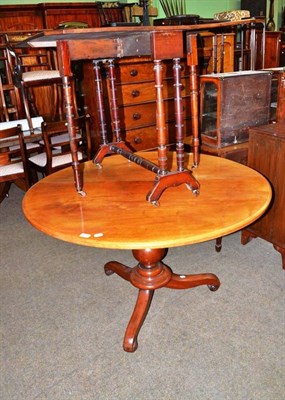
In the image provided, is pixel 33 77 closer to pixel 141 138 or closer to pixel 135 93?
pixel 135 93

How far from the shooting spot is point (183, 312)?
5.89ft

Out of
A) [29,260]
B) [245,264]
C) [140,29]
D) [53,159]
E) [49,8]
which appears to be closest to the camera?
[140,29]

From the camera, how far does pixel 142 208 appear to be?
142 cm

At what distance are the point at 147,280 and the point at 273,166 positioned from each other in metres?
0.94

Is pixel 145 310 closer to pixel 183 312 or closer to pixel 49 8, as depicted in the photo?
pixel 183 312

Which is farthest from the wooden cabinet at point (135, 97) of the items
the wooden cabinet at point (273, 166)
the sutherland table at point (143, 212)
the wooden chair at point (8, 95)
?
the sutherland table at point (143, 212)

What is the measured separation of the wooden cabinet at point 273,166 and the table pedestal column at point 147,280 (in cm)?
47

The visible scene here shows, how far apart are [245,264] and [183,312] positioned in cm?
56

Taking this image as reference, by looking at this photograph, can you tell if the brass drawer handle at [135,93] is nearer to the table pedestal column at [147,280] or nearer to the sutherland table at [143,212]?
the sutherland table at [143,212]

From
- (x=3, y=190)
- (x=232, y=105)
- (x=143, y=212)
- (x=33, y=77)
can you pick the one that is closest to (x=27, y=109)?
(x=33, y=77)

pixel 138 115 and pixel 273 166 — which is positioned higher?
pixel 138 115

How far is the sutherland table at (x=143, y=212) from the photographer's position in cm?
124

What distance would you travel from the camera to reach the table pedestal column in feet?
5.33

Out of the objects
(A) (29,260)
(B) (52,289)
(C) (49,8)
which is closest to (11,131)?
(A) (29,260)
